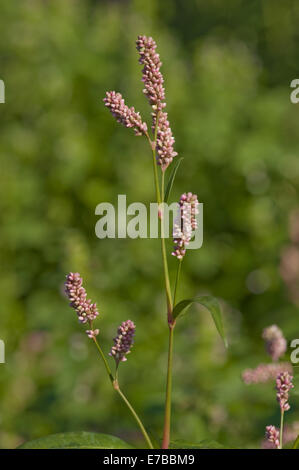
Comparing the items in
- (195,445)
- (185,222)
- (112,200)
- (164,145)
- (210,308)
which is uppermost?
(112,200)

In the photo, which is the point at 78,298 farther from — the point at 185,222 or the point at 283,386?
the point at 283,386

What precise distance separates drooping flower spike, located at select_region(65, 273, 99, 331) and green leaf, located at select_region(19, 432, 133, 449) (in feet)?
0.53

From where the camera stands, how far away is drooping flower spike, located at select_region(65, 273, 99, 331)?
103 cm

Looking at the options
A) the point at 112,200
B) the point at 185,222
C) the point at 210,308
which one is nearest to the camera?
the point at 210,308

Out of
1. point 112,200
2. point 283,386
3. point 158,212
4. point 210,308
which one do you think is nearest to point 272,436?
point 283,386

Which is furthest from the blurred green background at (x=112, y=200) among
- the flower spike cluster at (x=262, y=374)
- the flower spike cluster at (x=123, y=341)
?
the flower spike cluster at (x=123, y=341)

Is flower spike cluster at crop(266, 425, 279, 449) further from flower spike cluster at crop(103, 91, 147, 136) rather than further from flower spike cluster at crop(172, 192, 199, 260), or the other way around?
flower spike cluster at crop(103, 91, 147, 136)

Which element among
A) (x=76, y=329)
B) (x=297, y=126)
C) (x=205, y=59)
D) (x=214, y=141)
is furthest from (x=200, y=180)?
(x=76, y=329)

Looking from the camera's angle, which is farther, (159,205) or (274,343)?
(274,343)

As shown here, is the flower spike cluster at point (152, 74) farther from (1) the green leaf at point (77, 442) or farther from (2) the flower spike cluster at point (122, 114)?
(1) the green leaf at point (77, 442)

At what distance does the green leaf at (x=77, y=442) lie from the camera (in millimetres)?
953

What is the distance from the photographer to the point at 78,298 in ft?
3.40

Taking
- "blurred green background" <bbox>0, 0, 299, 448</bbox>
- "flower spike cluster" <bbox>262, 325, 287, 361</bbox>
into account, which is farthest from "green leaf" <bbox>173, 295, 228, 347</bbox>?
"blurred green background" <bbox>0, 0, 299, 448</bbox>

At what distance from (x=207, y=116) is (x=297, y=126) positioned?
0.65 meters
